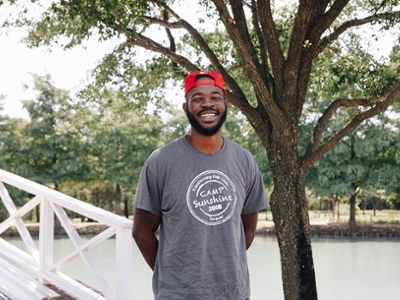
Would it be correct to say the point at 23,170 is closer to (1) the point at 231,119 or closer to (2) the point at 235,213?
(1) the point at 231,119

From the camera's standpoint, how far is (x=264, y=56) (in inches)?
346

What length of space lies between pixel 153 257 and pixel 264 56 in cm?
673

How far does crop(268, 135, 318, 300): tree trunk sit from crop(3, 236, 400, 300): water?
533 cm

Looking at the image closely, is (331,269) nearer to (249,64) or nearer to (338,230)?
(338,230)

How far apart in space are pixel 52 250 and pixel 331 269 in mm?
13729

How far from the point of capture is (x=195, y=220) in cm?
221

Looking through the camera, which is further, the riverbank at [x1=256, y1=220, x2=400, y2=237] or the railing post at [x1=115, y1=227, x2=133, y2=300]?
the riverbank at [x1=256, y1=220, x2=400, y2=237]

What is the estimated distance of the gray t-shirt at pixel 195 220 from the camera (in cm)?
221

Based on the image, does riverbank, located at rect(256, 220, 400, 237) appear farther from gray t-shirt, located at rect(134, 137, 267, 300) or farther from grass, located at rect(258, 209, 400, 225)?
gray t-shirt, located at rect(134, 137, 267, 300)

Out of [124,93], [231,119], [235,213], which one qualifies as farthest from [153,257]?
[231,119]

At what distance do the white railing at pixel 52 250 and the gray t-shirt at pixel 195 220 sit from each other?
160 centimetres

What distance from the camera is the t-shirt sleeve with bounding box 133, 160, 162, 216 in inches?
89.0

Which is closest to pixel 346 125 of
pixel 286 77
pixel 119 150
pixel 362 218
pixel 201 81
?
pixel 286 77

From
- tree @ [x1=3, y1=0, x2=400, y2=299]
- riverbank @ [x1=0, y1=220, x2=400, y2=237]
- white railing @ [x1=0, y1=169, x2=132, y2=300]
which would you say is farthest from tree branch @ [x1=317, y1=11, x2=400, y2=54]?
riverbank @ [x1=0, y1=220, x2=400, y2=237]
